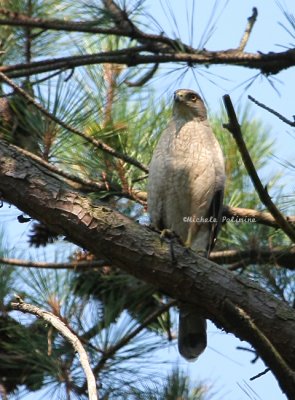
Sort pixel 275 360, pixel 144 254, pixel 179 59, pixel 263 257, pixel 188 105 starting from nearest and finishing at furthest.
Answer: pixel 275 360, pixel 144 254, pixel 179 59, pixel 263 257, pixel 188 105

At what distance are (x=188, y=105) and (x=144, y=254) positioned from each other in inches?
66.9

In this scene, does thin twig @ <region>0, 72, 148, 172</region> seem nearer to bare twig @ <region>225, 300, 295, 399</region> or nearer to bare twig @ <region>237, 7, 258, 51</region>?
bare twig @ <region>237, 7, 258, 51</region>

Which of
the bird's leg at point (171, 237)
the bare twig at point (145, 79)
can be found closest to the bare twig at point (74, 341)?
the bird's leg at point (171, 237)

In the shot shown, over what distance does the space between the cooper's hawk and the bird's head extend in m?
0.14

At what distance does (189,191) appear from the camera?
4.34 metres

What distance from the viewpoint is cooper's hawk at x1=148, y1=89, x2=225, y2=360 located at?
14.1 feet

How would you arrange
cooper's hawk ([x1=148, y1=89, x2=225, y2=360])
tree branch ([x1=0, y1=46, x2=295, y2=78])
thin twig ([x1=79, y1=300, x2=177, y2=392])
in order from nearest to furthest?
tree branch ([x1=0, y1=46, x2=295, y2=78]), thin twig ([x1=79, y1=300, x2=177, y2=392]), cooper's hawk ([x1=148, y1=89, x2=225, y2=360])

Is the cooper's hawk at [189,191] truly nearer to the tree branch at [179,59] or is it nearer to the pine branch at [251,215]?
the pine branch at [251,215]

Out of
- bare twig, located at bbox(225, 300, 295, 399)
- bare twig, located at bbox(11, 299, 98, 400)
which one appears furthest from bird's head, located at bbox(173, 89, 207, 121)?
bare twig, located at bbox(11, 299, 98, 400)

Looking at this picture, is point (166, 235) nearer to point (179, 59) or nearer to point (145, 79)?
point (179, 59)

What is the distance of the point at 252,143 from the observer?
4906 mm

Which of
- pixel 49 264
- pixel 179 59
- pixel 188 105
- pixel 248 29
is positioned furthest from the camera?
pixel 188 105

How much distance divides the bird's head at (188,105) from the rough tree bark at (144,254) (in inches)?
61.1

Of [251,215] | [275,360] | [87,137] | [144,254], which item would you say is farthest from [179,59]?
[275,360]
